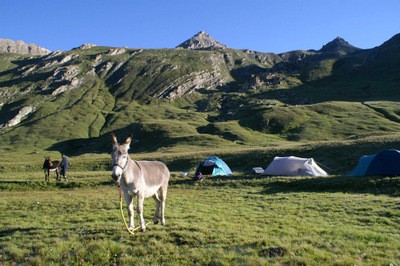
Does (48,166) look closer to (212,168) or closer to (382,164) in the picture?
(212,168)

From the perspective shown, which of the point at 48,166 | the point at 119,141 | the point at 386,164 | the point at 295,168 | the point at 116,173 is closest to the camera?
the point at 116,173

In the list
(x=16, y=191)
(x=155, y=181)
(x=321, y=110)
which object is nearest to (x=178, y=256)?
(x=155, y=181)

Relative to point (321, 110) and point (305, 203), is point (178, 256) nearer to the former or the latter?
point (305, 203)

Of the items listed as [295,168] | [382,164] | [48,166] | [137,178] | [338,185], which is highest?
[137,178]

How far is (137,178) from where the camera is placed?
12.6m

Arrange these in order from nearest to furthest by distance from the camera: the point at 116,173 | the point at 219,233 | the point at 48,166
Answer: the point at 116,173 < the point at 219,233 < the point at 48,166

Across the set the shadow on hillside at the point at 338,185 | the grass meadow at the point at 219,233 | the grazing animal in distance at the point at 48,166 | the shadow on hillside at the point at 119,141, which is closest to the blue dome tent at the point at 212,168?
the shadow on hillside at the point at 338,185

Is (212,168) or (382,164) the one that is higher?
(382,164)

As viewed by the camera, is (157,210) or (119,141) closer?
(157,210)

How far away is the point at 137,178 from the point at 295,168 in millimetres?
29402

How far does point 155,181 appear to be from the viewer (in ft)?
45.9

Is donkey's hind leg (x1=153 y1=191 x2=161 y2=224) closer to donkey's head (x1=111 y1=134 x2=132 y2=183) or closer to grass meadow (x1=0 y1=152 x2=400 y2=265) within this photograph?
grass meadow (x1=0 y1=152 x2=400 y2=265)

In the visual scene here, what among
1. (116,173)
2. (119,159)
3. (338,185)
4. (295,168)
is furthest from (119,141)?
(116,173)

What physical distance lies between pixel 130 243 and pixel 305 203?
14.4 m
